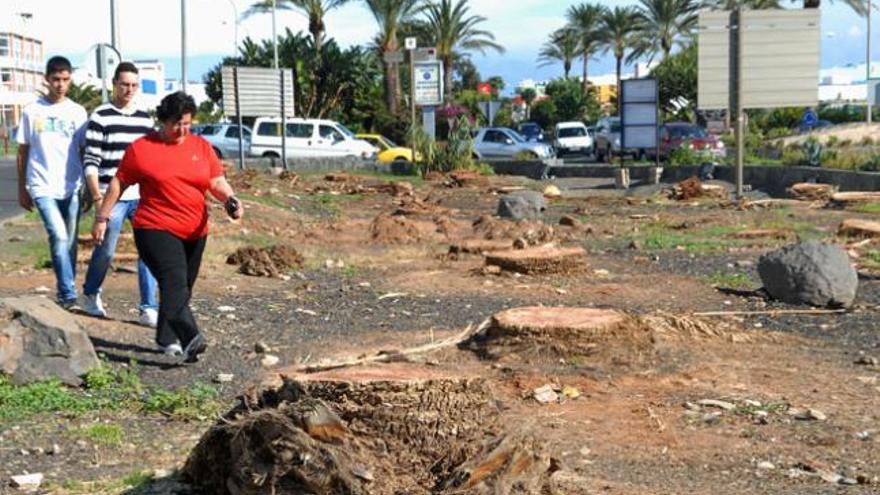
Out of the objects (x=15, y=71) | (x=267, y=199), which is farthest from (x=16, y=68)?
(x=267, y=199)

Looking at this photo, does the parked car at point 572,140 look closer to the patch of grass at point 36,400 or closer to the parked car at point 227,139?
the parked car at point 227,139

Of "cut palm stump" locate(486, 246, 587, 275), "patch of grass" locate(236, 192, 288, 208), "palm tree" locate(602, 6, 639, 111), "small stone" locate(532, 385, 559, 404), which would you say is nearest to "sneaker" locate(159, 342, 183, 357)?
"small stone" locate(532, 385, 559, 404)

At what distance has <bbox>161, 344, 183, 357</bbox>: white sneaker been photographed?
7.26 meters

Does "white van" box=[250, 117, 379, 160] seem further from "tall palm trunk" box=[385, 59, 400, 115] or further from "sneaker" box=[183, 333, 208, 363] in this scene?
"sneaker" box=[183, 333, 208, 363]

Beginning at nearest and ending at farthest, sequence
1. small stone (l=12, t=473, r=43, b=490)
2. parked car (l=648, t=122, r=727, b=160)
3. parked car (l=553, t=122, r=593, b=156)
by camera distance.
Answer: small stone (l=12, t=473, r=43, b=490) < parked car (l=648, t=122, r=727, b=160) < parked car (l=553, t=122, r=593, b=156)

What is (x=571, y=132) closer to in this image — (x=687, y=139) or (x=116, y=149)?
(x=687, y=139)

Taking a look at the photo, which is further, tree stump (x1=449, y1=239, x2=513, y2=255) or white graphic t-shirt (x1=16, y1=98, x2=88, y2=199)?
tree stump (x1=449, y1=239, x2=513, y2=255)

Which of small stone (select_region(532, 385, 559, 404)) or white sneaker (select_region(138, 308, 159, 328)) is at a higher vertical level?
white sneaker (select_region(138, 308, 159, 328))

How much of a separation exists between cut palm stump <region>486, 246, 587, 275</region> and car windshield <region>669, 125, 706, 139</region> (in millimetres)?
28799

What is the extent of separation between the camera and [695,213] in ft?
65.7

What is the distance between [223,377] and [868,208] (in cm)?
1468

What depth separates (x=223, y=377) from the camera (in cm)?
709

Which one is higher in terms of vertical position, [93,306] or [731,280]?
[93,306]

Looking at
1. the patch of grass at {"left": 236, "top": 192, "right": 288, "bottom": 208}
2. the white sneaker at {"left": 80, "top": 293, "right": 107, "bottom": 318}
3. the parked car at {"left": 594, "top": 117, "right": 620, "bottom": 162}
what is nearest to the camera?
the white sneaker at {"left": 80, "top": 293, "right": 107, "bottom": 318}
